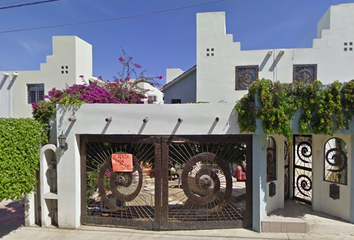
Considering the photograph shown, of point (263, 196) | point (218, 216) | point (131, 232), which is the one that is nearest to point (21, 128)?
point (131, 232)

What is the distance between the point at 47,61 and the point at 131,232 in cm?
1508

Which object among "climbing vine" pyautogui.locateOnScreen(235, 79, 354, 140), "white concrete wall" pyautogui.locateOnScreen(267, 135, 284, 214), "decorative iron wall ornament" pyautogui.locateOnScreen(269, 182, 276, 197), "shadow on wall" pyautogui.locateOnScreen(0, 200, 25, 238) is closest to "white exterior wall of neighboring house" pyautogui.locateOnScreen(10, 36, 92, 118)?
"shadow on wall" pyautogui.locateOnScreen(0, 200, 25, 238)

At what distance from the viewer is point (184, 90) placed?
511 inches

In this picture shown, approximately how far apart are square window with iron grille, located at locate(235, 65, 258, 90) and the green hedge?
988 centimetres

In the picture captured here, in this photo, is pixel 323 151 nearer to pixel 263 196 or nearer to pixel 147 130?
pixel 263 196

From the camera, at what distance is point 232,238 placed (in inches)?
192

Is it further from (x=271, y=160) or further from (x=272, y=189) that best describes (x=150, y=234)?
(x=271, y=160)

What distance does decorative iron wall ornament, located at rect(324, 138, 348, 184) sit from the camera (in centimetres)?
576

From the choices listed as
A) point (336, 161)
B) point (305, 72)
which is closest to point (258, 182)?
point (336, 161)

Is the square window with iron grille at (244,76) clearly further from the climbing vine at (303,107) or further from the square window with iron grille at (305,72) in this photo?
the climbing vine at (303,107)

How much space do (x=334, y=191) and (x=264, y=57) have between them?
7651mm

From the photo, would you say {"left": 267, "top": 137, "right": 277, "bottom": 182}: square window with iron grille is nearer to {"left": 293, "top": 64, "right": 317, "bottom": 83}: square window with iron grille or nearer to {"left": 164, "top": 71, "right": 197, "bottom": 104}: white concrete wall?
{"left": 293, "top": 64, "right": 317, "bottom": 83}: square window with iron grille

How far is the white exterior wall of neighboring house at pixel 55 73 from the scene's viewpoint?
567 inches

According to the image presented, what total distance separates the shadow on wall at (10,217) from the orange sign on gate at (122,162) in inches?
139
